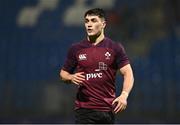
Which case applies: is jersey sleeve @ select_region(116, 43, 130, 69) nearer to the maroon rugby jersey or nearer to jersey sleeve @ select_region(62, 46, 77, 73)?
the maroon rugby jersey

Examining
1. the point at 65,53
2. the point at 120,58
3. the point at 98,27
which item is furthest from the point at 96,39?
the point at 65,53

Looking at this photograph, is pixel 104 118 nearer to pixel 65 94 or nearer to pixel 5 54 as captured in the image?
pixel 65 94

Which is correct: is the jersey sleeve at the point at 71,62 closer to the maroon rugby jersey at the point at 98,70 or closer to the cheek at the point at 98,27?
the maroon rugby jersey at the point at 98,70

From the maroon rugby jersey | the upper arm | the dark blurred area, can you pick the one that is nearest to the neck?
the maroon rugby jersey

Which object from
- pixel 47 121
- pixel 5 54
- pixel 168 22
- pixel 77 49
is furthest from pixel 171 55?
pixel 77 49

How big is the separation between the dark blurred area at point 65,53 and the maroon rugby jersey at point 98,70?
303cm

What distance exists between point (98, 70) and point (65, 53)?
344 centimetres

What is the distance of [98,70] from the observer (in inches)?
112

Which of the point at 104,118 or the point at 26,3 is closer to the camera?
the point at 104,118

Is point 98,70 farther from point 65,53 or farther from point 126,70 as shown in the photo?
point 65,53

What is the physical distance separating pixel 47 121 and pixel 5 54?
3.82 feet

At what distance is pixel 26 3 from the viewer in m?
6.51

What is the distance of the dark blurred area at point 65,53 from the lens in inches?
233

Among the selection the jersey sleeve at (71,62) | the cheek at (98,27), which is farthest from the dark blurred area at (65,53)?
the cheek at (98,27)
